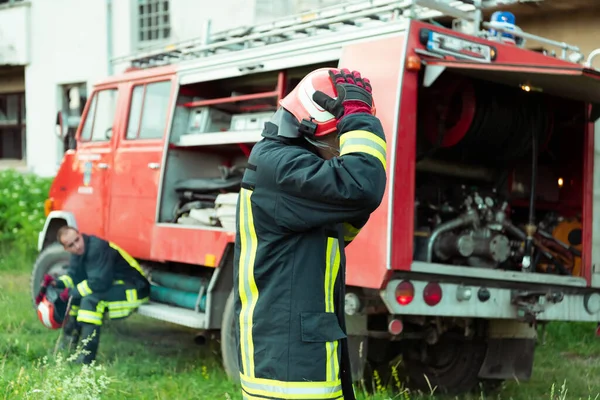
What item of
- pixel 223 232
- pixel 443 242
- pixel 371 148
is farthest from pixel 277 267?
pixel 223 232

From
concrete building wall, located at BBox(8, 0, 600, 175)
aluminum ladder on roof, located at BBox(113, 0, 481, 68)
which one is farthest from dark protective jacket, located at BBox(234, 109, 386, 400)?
concrete building wall, located at BBox(8, 0, 600, 175)

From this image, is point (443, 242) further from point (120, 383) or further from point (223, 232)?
point (120, 383)

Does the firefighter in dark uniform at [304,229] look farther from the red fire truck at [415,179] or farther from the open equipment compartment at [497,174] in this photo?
the open equipment compartment at [497,174]

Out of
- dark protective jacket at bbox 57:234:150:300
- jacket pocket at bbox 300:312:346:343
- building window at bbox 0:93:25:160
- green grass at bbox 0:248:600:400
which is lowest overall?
green grass at bbox 0:248:600:400

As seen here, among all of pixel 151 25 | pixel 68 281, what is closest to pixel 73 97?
pixel 151 25

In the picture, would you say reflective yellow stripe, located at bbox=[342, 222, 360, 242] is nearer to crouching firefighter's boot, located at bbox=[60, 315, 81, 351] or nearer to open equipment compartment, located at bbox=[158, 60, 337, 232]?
open equipment compartment, located at bbox=[158, 60, 337, 232]

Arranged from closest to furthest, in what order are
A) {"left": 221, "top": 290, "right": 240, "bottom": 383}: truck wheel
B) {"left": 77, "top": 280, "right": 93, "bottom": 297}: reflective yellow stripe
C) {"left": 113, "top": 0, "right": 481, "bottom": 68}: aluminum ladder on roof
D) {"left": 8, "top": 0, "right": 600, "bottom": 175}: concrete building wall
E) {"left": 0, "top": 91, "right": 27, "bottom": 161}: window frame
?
{"left": 113, "top": 0, "right": 481, "bottom": 68}: aluminum ladder on roof → {"left": 221, "top": 290, "right": 240, "bottom": 383}: truck wheel → {"left": 77, "top": 280, "right": 93, "bottom": 297}: reflective yellow stripe → {"left": 8, "top": 0, "right": 600, "bottom": 175}: concrete building wall → {"left": 0, "top": 91, "right": 27, "bottom": 161}: window frame

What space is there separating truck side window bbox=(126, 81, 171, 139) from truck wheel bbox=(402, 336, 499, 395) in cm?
265

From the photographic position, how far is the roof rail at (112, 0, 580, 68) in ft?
16.5

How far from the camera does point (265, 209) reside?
2727mm

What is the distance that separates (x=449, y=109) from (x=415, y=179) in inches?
22.7

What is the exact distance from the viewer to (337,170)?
8.61ft

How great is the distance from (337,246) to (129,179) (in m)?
4.43

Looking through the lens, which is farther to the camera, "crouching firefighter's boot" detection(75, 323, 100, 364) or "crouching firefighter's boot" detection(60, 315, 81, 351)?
"crouching firefighter's boot" detection(60, 315, 81, 351)
